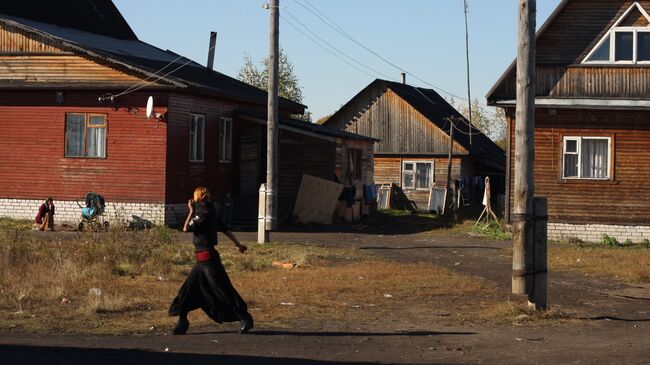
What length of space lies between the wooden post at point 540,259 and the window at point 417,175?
3500 cm

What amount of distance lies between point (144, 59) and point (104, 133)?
4.51m

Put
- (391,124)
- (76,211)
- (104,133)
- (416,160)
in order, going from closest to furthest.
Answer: (104,133) → (76,211) → (416,160) → (391,124)

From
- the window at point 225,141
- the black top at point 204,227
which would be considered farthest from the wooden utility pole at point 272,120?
the black top at point 204,227

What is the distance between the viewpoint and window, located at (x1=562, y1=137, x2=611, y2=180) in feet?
90.8

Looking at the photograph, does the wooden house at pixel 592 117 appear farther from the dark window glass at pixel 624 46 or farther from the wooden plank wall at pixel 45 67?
the wooden plank wall at pixel 45 67

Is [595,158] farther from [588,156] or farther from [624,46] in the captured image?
[624,46]

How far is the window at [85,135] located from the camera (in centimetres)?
2969

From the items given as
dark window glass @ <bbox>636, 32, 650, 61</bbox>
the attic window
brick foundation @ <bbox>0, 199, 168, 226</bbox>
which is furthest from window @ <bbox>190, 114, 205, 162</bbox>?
dark window glass @ <bbox>636, 32, 650, 61</bbox>

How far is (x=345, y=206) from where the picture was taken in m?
34.6

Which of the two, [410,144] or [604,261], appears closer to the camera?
[604,261]

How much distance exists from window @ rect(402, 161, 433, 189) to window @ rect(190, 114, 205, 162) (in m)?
19.6

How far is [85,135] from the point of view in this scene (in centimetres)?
2975

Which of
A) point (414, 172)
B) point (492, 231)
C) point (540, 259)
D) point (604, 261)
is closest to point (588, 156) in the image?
point (492, 231)

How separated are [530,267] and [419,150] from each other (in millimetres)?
35697
